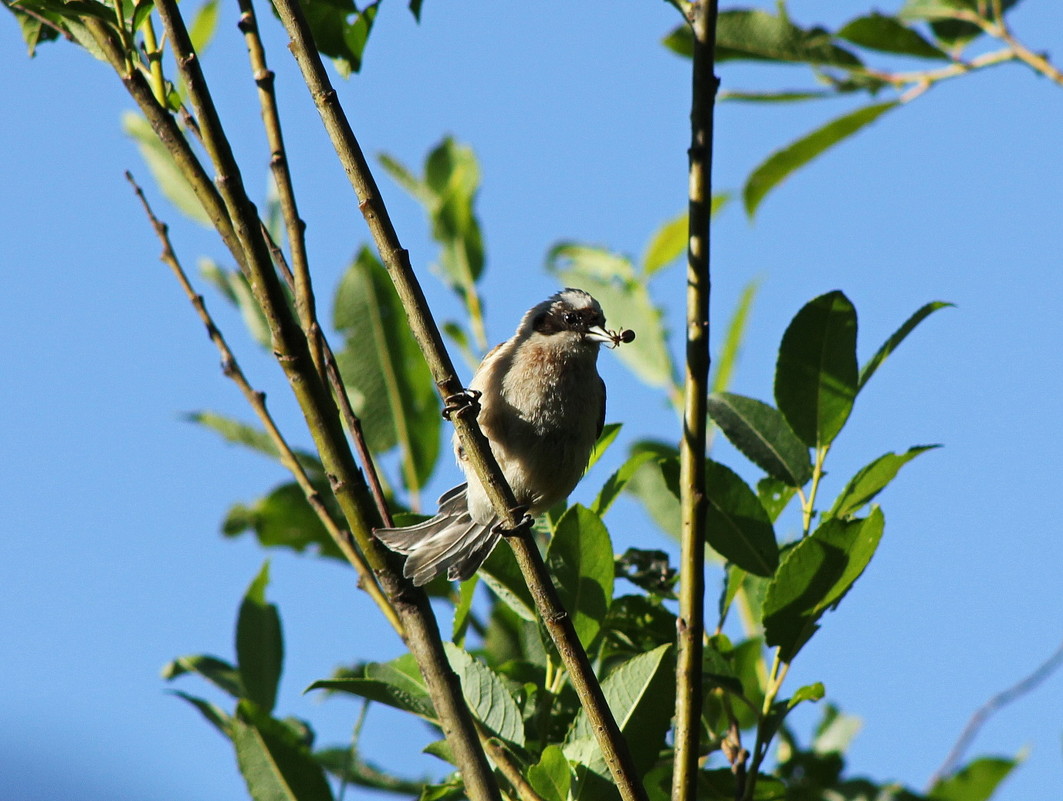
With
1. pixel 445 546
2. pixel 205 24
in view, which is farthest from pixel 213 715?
pixel 205 24

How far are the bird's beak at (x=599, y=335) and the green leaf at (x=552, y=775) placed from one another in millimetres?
1738

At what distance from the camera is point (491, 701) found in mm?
2570

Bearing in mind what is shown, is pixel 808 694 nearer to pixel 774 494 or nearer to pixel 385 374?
pixel 774 494

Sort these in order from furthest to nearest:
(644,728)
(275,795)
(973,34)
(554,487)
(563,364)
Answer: (563,364) → (554,487) → (973,34) → (275,795) → (644,728)

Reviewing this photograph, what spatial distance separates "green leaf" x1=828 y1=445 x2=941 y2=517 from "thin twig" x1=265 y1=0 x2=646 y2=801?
0.79 metres

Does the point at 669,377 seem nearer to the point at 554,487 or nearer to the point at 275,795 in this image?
the point at 554,487

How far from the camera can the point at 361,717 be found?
2963 millimetres

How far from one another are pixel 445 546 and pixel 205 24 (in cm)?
233

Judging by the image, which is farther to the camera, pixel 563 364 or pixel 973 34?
pixel 563 364

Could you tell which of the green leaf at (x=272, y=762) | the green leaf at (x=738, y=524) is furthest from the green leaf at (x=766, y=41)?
the green leaf at (x=272, y=762)

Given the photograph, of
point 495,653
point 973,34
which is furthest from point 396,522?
point 973,34

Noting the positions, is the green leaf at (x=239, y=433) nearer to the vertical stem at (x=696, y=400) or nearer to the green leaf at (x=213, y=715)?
the green leaf at (x=213, y=715)

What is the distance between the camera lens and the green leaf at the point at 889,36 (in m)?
3.34

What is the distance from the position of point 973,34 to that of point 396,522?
85.0 inches
